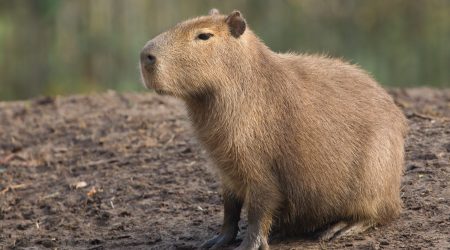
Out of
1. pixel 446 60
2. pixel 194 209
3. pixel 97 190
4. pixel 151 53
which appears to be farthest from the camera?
pixel 446 60

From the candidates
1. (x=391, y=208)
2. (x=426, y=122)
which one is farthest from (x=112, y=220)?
(x=426, y=122)

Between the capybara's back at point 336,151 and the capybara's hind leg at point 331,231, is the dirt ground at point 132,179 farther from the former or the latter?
the capybara's back at point 336,151

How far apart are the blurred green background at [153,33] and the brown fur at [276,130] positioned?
55.5ft

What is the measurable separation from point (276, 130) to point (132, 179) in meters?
2.09

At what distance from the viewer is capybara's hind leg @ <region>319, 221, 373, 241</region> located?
5473mm

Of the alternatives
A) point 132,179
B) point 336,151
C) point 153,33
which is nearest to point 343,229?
point 336,151

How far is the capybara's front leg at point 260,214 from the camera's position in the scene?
5273 millimetres

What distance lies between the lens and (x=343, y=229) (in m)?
5.52

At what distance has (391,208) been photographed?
5594 mm

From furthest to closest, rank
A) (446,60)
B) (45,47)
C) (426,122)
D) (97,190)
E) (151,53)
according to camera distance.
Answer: (45,47) → (446,60) → (426,122) → (97,190) → (151,53)

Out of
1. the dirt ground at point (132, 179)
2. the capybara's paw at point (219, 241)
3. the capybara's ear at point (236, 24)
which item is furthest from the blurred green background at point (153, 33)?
the capybara's ear at point (236, 24)

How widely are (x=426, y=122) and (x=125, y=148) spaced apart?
95.7 inches

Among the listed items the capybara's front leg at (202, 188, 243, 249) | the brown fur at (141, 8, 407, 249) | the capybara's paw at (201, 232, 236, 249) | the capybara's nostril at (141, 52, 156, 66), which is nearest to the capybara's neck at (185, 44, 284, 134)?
the brown fur at (141, 8, 407, 249)

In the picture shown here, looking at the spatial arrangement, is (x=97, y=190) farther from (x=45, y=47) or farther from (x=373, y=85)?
(x=45, y=47)
